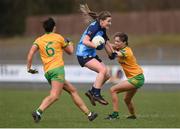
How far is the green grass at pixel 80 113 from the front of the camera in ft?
45.3

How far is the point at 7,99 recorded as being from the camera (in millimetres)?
22406

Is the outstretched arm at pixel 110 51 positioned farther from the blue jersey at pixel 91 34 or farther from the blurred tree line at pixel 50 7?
the blurred tree line at pixel 50 7

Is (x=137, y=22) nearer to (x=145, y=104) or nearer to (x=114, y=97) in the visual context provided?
(x=145, y=104)

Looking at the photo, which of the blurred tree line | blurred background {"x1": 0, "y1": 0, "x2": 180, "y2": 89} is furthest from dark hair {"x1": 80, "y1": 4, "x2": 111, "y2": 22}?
the blurred tree line

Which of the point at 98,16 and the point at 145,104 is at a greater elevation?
the point at 98,16

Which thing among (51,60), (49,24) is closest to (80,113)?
(51,60)

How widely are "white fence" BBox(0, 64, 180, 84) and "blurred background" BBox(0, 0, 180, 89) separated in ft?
15.1

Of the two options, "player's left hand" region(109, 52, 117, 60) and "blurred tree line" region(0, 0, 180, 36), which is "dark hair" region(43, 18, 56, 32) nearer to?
"player's left hand" region(109, 52, 117, 60)

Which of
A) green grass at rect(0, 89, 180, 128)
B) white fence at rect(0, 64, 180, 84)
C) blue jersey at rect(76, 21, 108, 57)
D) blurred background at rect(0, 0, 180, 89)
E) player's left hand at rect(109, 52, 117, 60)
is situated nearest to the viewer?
green grass at rect(0, 89, 180, 128)

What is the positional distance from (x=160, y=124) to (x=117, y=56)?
6.22ft

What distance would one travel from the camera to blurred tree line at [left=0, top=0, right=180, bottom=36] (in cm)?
5103

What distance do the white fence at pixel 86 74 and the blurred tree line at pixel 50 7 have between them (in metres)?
21.9

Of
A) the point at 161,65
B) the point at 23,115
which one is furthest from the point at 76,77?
the point at 23,115

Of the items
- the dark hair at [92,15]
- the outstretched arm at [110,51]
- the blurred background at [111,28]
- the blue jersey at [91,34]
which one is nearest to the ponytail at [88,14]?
the dark hair at [92,15]
